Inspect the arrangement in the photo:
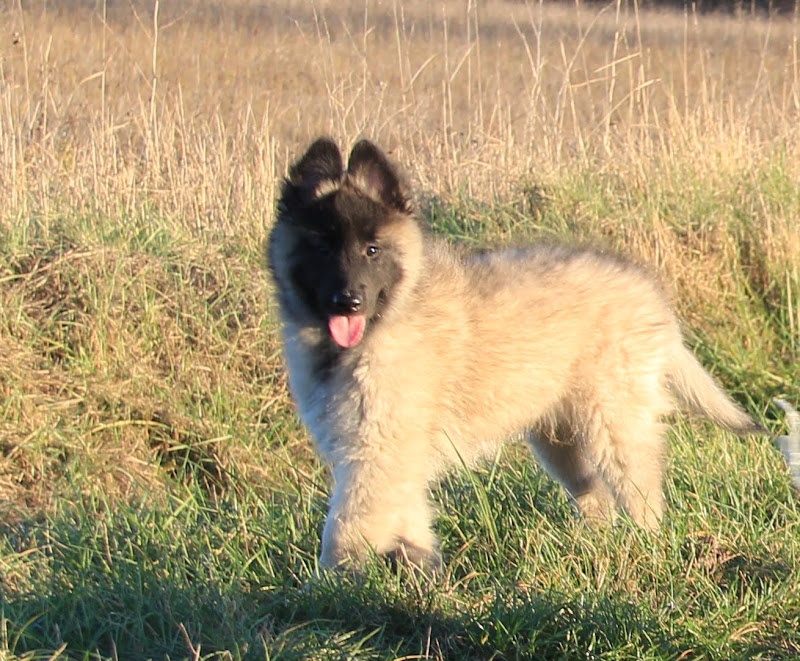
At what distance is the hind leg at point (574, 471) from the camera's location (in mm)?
4375

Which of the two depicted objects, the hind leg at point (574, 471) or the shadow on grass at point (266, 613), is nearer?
the shadow on grass at point (266, 613)

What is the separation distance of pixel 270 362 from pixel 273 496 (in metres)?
1.21

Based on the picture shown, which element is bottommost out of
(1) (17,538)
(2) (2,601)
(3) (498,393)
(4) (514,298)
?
(1) (17,538)

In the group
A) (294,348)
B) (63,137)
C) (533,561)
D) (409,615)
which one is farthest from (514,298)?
(63,137)

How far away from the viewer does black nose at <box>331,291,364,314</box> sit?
149 inches

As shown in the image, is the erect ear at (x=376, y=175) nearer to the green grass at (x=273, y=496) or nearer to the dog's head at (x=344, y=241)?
the dog's head at (x=344, y=241)

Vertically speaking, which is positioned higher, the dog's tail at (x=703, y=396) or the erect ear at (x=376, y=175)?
the erect ear at (x=376, y=175)

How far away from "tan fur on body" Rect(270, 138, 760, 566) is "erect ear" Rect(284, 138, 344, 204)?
1.3 inches

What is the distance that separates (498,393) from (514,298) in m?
0.37

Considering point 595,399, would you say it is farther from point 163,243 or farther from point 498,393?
point 163,243

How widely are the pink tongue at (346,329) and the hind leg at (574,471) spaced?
103cm

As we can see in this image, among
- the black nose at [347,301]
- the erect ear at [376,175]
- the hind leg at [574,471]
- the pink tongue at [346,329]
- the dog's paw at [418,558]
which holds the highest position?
the erect ear at [376,175]

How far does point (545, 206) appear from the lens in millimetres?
7176

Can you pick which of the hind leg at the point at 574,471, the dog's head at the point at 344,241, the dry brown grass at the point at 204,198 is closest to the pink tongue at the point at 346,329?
the dog's head at the point at 344,241
